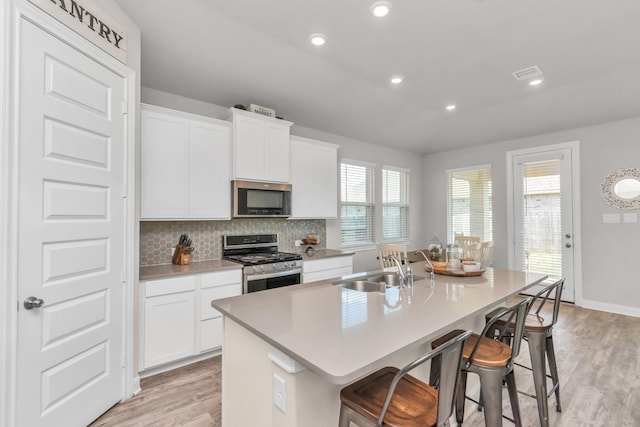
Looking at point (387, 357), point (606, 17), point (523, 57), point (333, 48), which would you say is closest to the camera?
point (387, 357)

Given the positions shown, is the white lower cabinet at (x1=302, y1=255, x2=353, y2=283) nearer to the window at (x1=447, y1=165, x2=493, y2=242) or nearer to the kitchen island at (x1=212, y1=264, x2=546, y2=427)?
the kitchen island at (x1=212, y1=264, x2=546, y2=427)

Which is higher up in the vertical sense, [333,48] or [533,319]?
[333,48]

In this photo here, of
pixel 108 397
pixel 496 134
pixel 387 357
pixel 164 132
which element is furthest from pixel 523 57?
pixel 108 397

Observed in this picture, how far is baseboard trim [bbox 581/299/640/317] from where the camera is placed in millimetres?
3977

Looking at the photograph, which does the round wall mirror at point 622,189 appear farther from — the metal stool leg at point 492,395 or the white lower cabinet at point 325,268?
the metal stool leg at point 492,395

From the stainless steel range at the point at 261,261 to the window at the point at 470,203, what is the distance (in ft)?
12.1

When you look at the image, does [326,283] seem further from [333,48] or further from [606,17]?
[606,17]

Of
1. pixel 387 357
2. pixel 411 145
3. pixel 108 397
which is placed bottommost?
pixel 108 397

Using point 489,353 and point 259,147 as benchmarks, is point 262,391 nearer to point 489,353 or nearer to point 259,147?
point 489,353

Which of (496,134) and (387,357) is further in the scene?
(496,134)

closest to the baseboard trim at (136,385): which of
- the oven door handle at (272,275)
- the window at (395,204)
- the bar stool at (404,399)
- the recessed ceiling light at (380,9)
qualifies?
the oven door handle at (272,275)

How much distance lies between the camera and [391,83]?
3.43 m

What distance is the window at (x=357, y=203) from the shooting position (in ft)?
16.0

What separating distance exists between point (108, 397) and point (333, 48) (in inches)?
129
